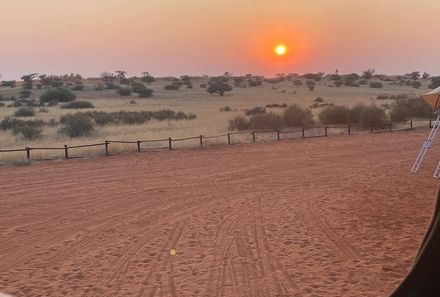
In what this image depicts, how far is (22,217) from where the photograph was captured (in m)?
12.8

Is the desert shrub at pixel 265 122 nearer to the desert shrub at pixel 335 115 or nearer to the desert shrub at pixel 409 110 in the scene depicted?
the desert shrub at pixel 335 115

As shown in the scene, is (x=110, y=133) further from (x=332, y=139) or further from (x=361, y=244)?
(x=361, y=244)

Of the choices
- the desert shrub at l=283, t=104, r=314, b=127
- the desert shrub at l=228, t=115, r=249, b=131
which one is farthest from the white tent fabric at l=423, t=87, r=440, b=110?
the desert shrub at l=283, t=104, r=314, b=127

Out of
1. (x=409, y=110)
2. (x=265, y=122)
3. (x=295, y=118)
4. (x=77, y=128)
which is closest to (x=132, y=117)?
(x=77, y=128)

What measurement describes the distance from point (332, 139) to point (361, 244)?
2137 centimetres

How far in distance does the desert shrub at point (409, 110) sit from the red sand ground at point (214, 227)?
811 inches

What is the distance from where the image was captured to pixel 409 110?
4138 centimetres

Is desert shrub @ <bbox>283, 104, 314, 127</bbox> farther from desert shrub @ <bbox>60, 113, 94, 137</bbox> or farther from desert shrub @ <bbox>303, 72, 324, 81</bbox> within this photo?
desert shrub @ <bbox>303, 72, 324, 81</bbox>

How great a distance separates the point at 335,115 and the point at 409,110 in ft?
21.0

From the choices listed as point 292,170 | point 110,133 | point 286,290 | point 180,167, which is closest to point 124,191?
point 180,167

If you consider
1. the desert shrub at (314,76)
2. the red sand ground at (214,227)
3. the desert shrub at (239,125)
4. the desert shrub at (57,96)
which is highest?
the desert shrub at (314,76)

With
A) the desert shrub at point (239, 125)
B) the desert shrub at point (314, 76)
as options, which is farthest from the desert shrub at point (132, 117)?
the desert shrub at point (314, 76)

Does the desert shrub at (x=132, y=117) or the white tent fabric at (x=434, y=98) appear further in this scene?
the desert shrub at (x=132, y=117)

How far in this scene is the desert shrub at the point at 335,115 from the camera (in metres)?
40.1
